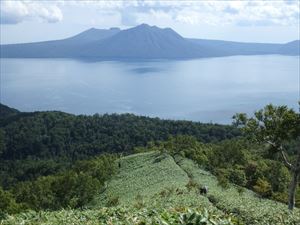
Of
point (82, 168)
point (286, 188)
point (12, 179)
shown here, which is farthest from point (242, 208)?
point (12, 179)

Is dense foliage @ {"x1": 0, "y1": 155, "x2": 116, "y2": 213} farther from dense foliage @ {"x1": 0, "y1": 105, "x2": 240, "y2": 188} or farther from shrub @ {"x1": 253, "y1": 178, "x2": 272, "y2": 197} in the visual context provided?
dense foliage @ {"x1": 0, "y1": 105, "x2": 240, "y2": 188}

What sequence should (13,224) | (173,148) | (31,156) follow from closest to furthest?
(13,224) → (173,148) → (31,156)

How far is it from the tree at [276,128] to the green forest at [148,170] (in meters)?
0.06

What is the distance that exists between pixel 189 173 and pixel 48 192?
18.4 m

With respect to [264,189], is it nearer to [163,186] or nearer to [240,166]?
[240,166]

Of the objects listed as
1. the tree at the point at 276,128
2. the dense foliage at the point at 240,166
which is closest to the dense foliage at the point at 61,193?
the dense foliage at the point at 240,166

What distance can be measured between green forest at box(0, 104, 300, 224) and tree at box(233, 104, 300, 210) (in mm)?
56

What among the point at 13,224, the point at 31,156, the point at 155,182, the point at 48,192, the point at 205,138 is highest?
the point at 13,224

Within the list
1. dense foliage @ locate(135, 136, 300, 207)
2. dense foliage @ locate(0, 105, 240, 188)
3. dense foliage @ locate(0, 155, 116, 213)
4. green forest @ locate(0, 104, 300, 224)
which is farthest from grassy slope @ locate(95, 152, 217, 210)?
dense foliage @ locate(0, 105, 240, 188)

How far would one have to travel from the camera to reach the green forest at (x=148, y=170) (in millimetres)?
15719

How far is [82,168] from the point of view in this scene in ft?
247

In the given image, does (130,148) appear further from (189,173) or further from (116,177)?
(189,173)

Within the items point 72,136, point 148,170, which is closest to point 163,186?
point 148,170

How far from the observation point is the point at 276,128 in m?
25.2
